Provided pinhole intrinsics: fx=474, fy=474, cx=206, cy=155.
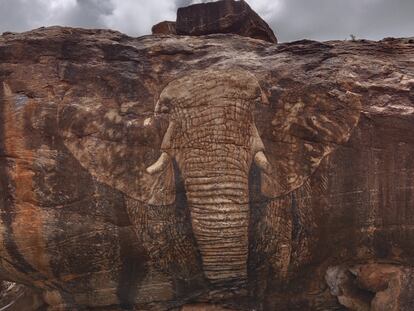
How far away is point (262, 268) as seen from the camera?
18.7ft

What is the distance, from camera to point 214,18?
8875 millimetres

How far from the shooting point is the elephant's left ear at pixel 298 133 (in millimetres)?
5531

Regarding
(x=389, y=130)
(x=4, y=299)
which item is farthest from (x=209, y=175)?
(x=4, y=299)

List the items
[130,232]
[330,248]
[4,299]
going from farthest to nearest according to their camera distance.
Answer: [4,299] < [330,248] < [130,232]

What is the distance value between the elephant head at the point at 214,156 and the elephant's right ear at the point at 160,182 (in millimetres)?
12

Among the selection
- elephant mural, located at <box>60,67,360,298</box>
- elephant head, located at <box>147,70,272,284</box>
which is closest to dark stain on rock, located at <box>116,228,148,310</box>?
elephant mural, located at <box>60,67,360,298</box>

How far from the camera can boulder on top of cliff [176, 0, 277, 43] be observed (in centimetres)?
873

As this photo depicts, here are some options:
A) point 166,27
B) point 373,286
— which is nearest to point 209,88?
point 373,286

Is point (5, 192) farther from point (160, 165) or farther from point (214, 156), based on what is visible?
point (214, 156)

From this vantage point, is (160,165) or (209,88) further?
(209,88)

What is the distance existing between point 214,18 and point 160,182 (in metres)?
4.59

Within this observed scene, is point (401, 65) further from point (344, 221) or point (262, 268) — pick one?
point (262, 268)

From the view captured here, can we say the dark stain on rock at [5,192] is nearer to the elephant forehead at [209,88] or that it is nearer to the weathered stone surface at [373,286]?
the elephant forehead at [209,88]

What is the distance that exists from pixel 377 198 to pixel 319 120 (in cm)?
116
